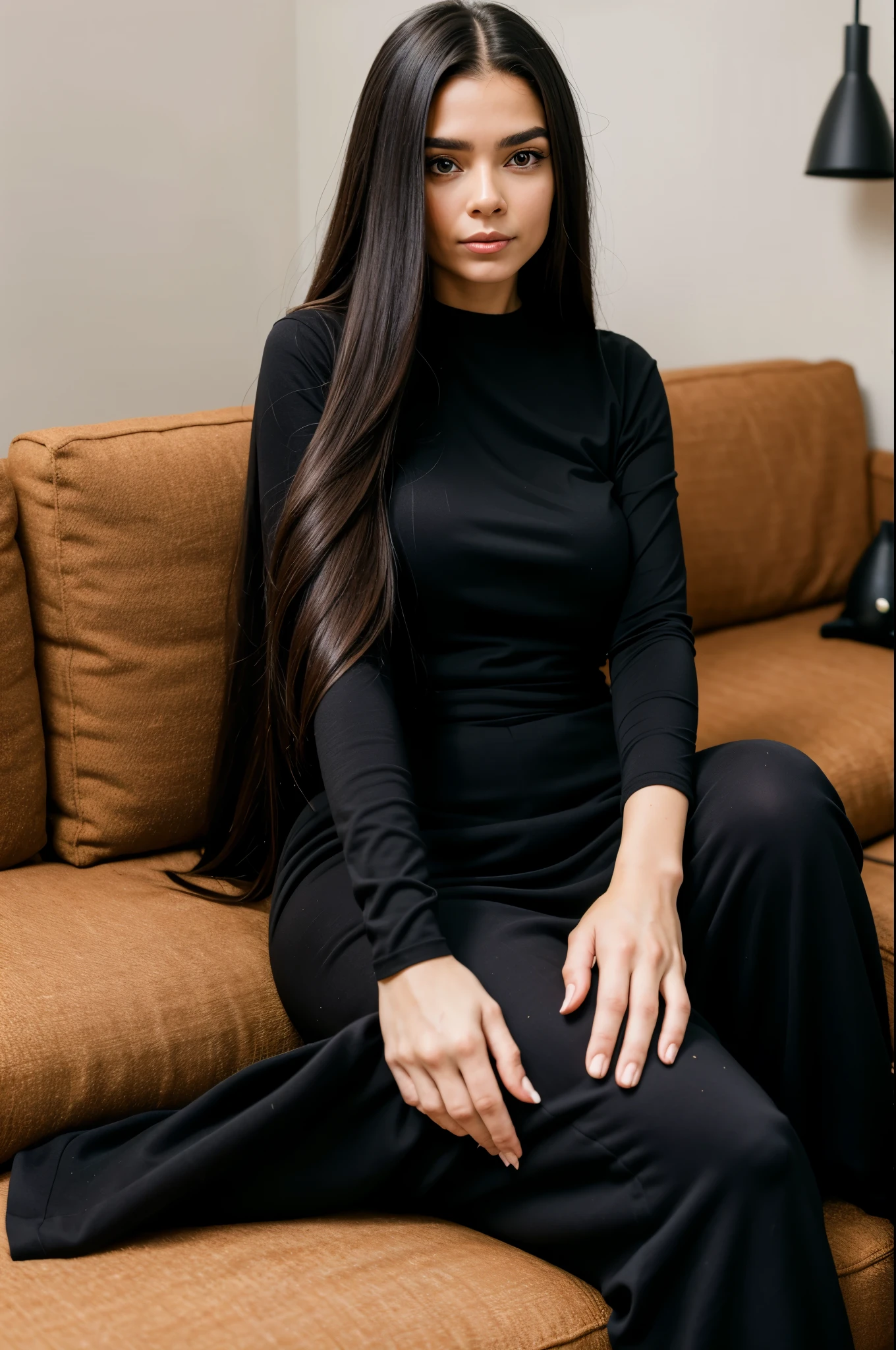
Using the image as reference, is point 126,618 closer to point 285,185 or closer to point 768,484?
point 285,185

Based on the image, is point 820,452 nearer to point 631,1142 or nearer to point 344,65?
point 344,65

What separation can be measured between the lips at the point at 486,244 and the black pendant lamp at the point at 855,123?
4.45ft

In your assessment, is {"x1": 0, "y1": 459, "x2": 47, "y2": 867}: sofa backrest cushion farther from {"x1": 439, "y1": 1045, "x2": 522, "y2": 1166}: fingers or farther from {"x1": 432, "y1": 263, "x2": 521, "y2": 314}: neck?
{"x1": 439, "y1": 1045, "x2": 522, "y2": 1166}: fingers

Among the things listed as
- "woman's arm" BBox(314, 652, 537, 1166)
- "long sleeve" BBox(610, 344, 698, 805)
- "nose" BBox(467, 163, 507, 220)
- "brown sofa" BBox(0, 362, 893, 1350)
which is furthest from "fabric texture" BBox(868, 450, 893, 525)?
"woman's arm" BBox(314, 652, 537, 1166)

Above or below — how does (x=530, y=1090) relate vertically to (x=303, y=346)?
below

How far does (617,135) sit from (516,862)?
172 cm

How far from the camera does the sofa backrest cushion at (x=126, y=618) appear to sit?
1.39m


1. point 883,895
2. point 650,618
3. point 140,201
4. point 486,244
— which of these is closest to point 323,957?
point 650,618

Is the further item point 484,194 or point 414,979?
point 484,194

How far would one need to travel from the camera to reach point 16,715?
4.44ft

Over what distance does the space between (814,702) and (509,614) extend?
966mm

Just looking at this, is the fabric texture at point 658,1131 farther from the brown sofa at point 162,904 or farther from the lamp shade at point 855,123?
the lamp shade at point 855,123

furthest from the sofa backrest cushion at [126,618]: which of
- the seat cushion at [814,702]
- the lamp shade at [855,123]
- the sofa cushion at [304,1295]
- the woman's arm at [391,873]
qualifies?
the lamp shade at [855,123]

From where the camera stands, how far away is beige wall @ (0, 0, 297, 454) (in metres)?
1.62
